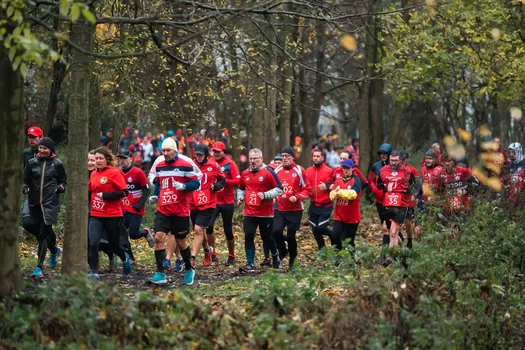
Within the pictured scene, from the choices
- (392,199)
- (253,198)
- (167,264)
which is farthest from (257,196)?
(392,199)

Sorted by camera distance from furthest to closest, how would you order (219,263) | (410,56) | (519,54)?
(410,56) → (519,54) → (219,263)

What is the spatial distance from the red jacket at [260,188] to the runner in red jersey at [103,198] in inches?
105

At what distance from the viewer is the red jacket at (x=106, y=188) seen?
1394 cm

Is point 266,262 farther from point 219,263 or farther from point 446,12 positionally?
point 446,12

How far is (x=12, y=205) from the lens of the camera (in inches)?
372

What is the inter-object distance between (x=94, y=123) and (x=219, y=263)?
5.32 metres

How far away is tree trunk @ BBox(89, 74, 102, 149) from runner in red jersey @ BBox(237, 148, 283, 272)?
4.20 m

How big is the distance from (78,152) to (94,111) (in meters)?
10.1

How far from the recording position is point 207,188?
54.7ft

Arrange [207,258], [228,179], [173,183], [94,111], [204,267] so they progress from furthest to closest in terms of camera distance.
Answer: [94,111] < [207,258] < [228,179] < [204,267] < [173,183]

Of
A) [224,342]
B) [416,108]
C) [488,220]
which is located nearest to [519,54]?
[488,220]

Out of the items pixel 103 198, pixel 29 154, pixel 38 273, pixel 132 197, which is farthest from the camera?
pixel 132 197

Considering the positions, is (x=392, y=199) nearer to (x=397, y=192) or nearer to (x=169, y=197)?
(x=397, y=192)

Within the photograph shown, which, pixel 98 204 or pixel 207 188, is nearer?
pixel 98 204
